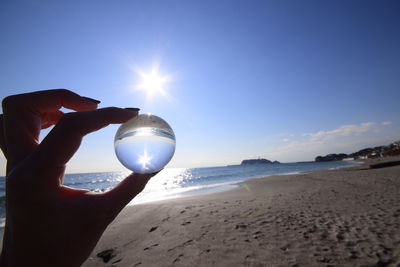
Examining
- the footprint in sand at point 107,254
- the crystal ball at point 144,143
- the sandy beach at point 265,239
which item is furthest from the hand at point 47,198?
the footprint in sand at point 107,254

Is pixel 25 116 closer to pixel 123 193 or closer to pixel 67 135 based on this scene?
pixel 67 135

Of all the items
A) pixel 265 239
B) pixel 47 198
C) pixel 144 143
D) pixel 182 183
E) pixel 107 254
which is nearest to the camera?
pixel 47 198

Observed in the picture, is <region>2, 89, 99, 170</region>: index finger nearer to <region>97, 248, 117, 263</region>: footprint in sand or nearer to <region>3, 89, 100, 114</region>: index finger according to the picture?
<region>3, 89, 100, 114</region>: index finger

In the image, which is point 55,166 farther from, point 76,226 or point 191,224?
point 191,224

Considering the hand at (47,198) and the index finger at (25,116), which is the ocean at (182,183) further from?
the hand at (47,198)

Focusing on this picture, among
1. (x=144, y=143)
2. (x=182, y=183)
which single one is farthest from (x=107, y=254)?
(x=182, y=183)

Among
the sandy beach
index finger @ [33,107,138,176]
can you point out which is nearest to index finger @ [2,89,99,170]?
index finger @ [33,107,138,176]

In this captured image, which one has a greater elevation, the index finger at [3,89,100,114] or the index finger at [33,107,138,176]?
the index finger at [3,89,100,114]
